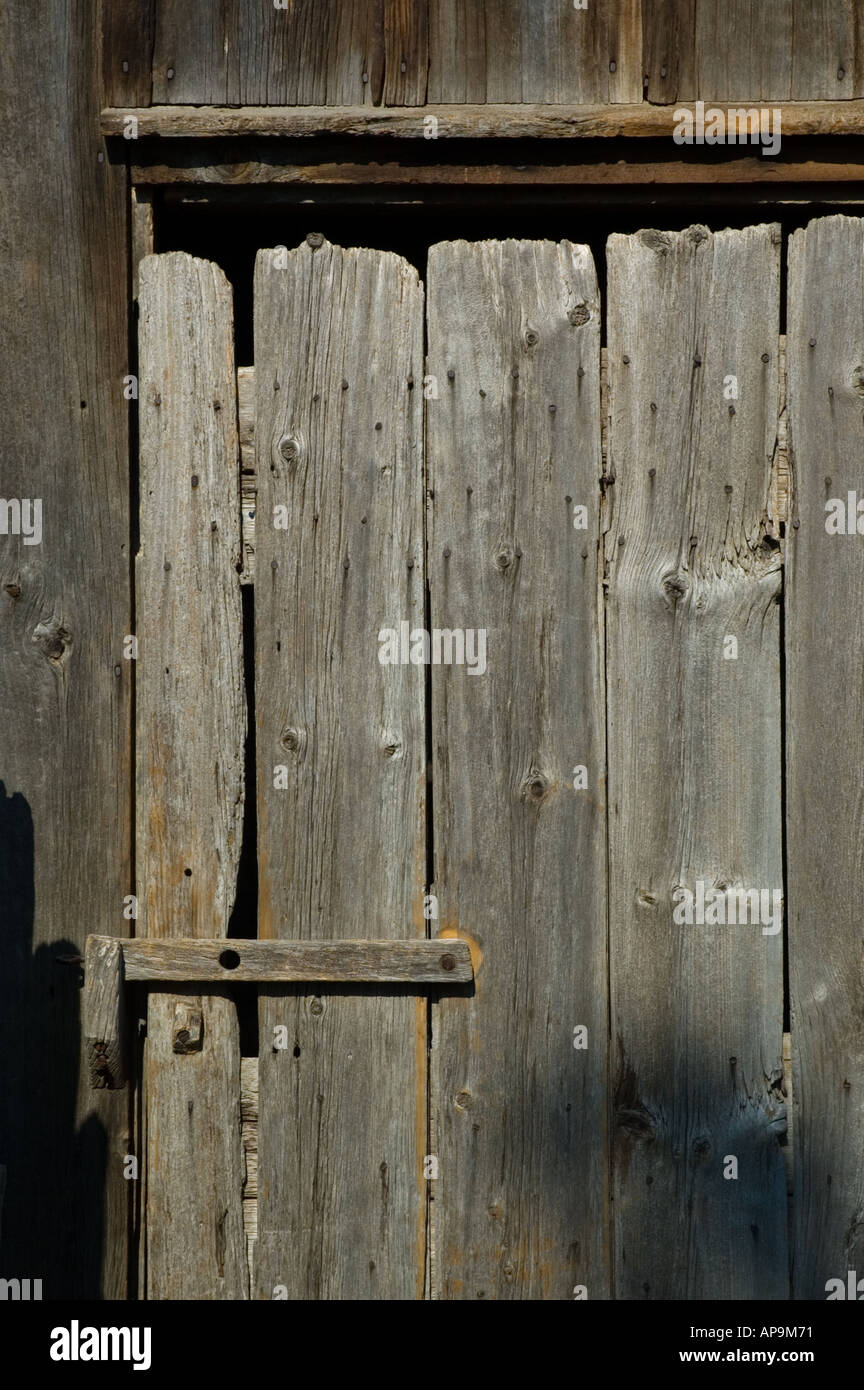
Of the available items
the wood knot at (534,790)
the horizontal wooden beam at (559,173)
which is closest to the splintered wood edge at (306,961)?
the wood knot at (534,790)

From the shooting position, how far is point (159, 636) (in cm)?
222

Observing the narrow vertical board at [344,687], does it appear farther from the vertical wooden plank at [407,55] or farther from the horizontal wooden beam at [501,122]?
the vertical wooden plank at [407,55]

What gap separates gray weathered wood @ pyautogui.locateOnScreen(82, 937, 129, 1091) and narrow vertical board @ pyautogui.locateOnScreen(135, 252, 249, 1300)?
0.24 feet

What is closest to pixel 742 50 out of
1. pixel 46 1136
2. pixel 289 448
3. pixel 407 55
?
pixel 407 55

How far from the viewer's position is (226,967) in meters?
2.18

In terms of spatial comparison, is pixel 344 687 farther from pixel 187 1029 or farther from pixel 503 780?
pixel 187 1029

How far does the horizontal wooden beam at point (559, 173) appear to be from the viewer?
2.19m

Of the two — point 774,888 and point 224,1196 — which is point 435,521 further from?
point 224,1196

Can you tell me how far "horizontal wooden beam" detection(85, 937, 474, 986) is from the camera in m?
2.16

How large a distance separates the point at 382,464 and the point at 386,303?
13.2 inches

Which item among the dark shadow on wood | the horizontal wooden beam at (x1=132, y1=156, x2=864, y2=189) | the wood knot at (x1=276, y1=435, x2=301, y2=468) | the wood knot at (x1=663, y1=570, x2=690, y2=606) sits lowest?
the dark shadow on wood

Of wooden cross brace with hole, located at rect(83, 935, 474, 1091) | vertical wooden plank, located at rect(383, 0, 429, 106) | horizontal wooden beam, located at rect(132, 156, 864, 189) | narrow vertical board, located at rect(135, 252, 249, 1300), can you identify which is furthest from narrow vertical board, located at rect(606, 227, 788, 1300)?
narrow vertical board, located at rect(135, 252, 249, 1300)

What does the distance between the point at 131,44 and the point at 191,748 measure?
149cm

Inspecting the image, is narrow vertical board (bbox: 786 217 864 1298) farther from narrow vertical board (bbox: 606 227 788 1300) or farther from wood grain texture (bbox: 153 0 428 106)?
wood grain texture (bbox: 153 0 428 106)
